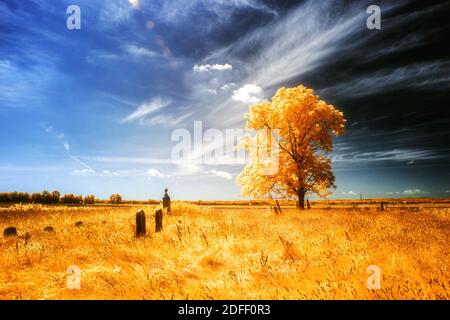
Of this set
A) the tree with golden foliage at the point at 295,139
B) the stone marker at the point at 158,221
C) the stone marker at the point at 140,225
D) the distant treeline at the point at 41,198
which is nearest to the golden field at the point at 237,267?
the stone marker at the point at 140,225

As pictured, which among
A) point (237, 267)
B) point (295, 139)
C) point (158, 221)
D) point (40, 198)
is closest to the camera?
point (237, 267)

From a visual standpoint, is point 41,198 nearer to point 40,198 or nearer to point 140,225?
point 40,198

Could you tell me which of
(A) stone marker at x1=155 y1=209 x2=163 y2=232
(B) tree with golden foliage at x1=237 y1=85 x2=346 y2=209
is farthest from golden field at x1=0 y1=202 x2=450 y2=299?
(B) tree with golden foliage at x1=237 y1=85 x2=346 y2=209

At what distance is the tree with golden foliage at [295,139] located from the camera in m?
20.5

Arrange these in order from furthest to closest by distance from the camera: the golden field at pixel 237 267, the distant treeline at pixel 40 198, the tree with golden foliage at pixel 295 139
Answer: the distant treeline at pixel 40 198 < the tree with golden foliage at pixel 295 139 < the golden field at pixel 237 267

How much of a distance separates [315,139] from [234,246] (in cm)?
1596

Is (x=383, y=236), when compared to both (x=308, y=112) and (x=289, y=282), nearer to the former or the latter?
(x=289, y=282)

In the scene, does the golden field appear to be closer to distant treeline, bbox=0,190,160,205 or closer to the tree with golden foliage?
the tree with golden foliage

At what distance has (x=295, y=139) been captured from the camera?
21.2 m

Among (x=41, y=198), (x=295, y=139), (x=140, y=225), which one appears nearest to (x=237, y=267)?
(x=140, y=225)

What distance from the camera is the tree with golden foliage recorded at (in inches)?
807

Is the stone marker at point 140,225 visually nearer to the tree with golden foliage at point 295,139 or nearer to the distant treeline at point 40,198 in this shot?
the tree with golden foliage at point 295,139
